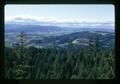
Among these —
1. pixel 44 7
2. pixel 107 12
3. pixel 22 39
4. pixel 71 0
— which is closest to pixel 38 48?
pixel 22 39

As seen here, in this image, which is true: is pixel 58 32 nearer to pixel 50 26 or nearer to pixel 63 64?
pixel 50 26

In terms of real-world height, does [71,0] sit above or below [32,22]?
above

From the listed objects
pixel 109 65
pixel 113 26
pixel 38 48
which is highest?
pixel 113 26

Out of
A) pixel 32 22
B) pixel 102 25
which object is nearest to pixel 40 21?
pixel 32 22

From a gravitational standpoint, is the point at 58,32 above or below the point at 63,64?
above

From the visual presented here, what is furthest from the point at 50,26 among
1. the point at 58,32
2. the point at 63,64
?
the point at 63,64

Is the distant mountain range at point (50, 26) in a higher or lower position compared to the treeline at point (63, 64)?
higher

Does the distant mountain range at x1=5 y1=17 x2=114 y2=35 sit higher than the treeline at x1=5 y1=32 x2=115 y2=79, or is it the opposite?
the distant mountain range at x1=5 y1=17 x2=114 y2=35

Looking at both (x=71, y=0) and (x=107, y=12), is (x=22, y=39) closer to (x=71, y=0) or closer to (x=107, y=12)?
(x=71, y=0)
